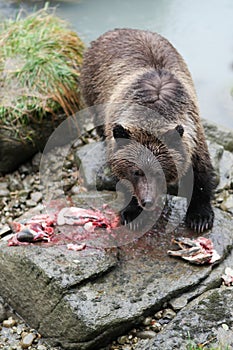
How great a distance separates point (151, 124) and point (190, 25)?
5562 millimetres

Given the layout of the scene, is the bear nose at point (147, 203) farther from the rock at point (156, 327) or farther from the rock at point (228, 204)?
the rock at point (228, 204)

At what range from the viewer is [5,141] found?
6.94 metres

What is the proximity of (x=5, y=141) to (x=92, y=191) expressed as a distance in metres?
1.56

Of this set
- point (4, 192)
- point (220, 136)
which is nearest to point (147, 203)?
point (4, 192)

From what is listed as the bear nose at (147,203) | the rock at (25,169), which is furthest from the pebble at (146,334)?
the rock at (25,169)

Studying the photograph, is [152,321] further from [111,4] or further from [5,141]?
[111,4]

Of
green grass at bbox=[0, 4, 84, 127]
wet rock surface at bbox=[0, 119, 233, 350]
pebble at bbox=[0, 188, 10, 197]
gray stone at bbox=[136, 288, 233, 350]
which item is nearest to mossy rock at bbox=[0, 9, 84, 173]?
green grass at bbox=[0, 4, 84, 127]

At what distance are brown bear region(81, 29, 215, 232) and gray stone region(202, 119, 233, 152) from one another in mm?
1454

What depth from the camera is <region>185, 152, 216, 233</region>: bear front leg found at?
5324 millimetres

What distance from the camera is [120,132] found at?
4.86 m

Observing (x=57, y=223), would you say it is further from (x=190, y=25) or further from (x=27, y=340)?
(x=190, y=25)

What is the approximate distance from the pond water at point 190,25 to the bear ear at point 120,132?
3338mm

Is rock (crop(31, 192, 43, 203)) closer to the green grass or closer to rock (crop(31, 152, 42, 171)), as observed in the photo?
rock (crop(31, 152, 42, 171))

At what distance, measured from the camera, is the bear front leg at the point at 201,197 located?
→ 17.5ft
